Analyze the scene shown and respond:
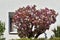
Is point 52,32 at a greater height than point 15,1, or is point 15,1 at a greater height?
point 15,1

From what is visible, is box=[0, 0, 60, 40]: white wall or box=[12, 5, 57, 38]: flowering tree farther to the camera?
box=[0, 0, 60, 40]: white wall

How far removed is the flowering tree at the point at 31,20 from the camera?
25.5 meters

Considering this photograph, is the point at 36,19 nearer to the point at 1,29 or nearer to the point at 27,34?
the point at 27,34

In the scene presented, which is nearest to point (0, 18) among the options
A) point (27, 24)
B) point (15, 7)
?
point (15, 7)

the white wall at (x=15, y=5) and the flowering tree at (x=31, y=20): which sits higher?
the white wall at (x=15, y=5)

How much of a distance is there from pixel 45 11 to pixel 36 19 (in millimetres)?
834

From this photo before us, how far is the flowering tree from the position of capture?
25.5m

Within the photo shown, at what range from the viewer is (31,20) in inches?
1001

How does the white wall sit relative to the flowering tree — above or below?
above

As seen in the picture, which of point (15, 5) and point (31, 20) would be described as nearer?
point (31, 20)

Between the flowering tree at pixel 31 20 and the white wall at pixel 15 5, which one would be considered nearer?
the flowering tree at pixel 31 20

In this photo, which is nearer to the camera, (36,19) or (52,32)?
(36,19)

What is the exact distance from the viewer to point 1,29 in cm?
2762

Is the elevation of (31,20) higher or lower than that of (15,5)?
lower
